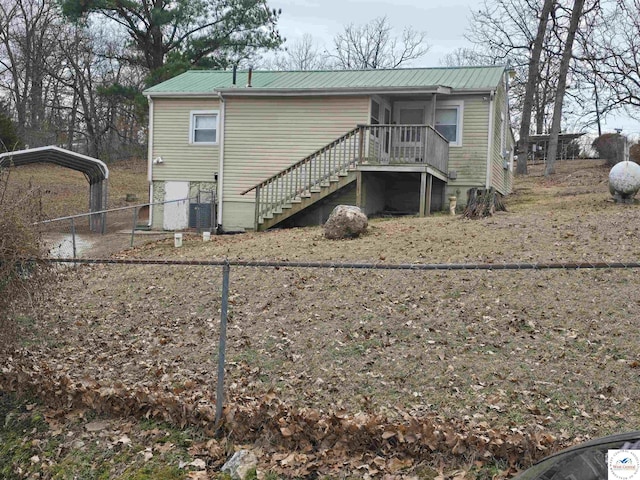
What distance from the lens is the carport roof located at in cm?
1814

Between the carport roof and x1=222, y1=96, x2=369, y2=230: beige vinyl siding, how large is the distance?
4172mm

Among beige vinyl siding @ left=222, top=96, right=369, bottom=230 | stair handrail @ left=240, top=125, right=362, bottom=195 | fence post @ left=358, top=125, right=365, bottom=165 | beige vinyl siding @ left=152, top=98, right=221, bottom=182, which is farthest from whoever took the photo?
beige vinyl siding @ left=152, top=98, right=221, bottom=182

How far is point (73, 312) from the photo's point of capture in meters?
8.88

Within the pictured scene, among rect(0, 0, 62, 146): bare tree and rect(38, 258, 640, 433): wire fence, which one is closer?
rect(38, 258, 640, 433): wire fence

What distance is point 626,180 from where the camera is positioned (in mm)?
14430

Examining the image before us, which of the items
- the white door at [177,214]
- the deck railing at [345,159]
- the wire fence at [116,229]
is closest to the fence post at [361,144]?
the deck railing at [345,159]

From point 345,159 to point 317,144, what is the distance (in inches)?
71.0

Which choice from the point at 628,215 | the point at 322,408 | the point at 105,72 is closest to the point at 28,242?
the point at 322,408

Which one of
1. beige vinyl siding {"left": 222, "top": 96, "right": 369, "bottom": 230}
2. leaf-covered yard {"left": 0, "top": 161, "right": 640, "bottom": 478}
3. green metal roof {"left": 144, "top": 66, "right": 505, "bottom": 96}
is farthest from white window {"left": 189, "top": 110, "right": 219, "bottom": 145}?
leaf-covered yard {"left": 0, "top": 161, "right": 640, "bottom": 478}

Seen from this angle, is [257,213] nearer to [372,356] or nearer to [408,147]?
[408,147]

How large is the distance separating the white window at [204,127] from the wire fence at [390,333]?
10726 millimetres

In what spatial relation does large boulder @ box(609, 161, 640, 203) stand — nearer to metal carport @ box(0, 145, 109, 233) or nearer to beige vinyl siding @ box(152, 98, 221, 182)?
beige vinyl siding @ box(152, 98, 221, 182)

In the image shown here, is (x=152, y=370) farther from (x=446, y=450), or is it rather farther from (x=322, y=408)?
(x=446, y=450)

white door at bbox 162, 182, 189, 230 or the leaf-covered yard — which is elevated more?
white door at bbox 162, 182, 189, 230
